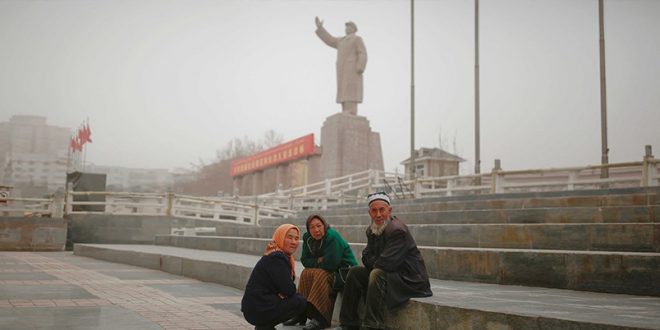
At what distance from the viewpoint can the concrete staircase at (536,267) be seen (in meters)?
3.85

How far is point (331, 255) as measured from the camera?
210 inches

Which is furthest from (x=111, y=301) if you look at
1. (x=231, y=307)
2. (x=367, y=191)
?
(x=367, y=191)

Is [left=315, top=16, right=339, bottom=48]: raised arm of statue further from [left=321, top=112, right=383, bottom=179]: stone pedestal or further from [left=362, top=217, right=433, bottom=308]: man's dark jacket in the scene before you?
[left=362, top=217, right=433, bottom=308]: man's dark jacket

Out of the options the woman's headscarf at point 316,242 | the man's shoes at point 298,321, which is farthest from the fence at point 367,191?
the man's shoes at point 298,321

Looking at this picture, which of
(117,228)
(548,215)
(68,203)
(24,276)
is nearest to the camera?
(548,215)

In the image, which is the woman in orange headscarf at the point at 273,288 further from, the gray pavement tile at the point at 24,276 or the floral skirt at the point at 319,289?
the gray pavement tile at the point at 24,276

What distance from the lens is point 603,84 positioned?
50.0 ft

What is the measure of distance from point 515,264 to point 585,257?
744mm

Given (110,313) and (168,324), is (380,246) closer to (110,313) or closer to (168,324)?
(168,324)

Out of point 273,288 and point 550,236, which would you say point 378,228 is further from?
point 550,236

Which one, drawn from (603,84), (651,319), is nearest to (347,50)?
(603,84)

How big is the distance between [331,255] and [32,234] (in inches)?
595

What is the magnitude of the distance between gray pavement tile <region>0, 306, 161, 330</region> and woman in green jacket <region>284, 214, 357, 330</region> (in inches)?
57.2

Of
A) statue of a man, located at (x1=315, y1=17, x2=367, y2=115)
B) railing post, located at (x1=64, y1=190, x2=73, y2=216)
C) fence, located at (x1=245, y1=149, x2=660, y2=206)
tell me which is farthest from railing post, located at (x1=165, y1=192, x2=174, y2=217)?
statue of a man, located at (x1=315, y1=17, x2=367, y2=115)
